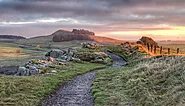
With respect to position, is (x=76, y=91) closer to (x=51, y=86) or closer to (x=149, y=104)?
(x=51, y=86)

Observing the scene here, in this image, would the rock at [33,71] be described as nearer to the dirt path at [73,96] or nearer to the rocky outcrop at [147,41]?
the dirt path at [73,96]

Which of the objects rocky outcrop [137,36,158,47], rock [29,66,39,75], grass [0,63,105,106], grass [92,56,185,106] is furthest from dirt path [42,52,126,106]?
rocky outcrop [137,36,158,47]

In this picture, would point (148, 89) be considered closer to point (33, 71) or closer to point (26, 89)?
point (26, 89)

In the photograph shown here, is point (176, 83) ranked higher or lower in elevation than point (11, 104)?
higher

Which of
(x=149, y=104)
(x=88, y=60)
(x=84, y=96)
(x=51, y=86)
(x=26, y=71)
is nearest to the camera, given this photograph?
(x=149, y=104)

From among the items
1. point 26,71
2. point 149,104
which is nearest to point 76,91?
point 149,104

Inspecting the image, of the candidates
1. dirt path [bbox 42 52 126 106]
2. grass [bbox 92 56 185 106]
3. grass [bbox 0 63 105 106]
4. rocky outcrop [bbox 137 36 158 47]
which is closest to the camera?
grass [bbox 92 56 185 106]

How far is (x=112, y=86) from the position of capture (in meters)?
18.3

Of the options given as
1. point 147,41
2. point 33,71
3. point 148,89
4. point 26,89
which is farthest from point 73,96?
point 147,41

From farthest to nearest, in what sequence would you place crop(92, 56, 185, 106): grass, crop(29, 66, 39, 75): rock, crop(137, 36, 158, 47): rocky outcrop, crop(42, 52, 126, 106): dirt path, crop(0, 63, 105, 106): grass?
crop(137, 36, 158, 47): rocky outcrop < crop(29, 66, 39, 75): rock < crop(0, 63, 105, 106): grass < crop(42, 52, 126, 106): dirt path < crop(92, 56, 185, 106): grass

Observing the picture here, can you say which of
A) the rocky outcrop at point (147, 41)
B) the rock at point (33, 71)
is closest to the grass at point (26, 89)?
the rock at point (33, 71)

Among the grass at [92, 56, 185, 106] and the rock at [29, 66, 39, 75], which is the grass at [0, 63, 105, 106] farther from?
the rock at [29, 66, 39, 75]

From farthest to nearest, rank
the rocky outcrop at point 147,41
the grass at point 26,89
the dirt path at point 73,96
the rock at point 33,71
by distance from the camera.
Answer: the rocky outcrop at point 147,41, the rock at point 33,71, the grass at point 26,89, the dirt path at point 73,96

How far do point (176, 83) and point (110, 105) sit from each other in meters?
4.21
